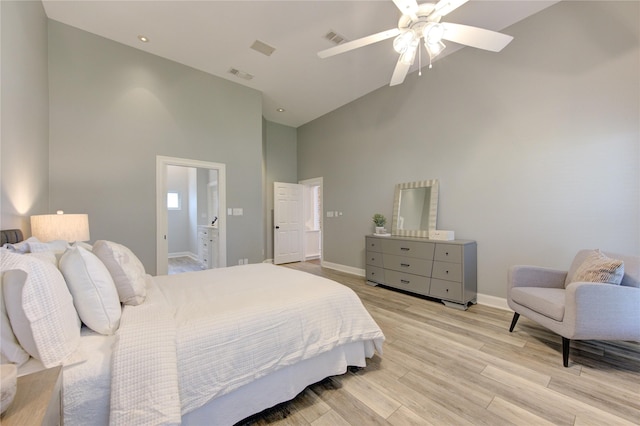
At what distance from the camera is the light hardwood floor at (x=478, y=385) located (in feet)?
4.80

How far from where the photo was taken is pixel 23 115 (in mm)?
2031

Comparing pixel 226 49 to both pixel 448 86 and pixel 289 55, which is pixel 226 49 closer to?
pixel 289 55

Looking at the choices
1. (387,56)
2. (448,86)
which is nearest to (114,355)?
(387,56)

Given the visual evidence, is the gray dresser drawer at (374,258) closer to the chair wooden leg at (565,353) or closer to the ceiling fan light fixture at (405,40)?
the chair wooden leg at (565,353)

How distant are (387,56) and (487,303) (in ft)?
11.6

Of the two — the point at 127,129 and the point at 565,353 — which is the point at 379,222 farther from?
the point at 127,129

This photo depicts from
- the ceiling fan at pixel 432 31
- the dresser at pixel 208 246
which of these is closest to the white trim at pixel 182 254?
the dresser at pixel 208 246

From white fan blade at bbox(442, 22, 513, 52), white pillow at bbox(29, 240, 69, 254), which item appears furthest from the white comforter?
white fan blade at bbox(442, 22, 513, 52)

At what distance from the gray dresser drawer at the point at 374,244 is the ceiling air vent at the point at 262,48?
3091 mm

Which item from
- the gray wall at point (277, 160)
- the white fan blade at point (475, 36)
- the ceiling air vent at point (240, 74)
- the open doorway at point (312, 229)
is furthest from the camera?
the open doorway at point (312, 229)

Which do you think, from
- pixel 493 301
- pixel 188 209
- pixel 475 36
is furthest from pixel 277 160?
pixel 493 301

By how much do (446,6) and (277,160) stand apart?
447cm

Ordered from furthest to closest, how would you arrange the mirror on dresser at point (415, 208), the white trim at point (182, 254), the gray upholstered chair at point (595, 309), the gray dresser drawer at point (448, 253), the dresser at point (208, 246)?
the white trim at point (182, 254), the dresser at point (208, 246), the mirror on dresser at point (415, 208), the gray dresser drawer at point (448, 253), the gray upholstered chair at point (595, 309)

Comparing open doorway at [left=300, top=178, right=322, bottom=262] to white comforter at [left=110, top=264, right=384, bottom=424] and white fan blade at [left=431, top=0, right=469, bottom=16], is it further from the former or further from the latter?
white fan blade at [left=431, top=0, right=469, bottom=16]
